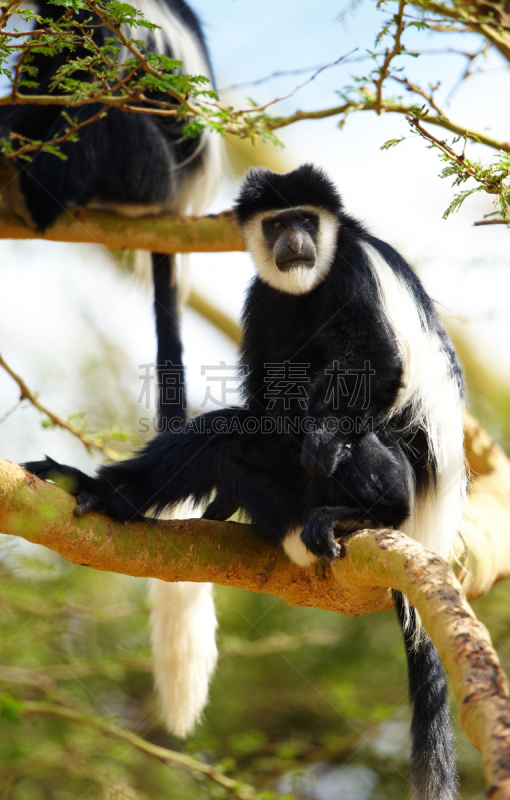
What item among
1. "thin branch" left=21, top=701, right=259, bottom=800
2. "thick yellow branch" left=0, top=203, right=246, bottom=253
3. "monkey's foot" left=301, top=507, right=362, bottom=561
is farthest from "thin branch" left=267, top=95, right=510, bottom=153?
"thin branch" left=21, top=701, right=259, bottom=800

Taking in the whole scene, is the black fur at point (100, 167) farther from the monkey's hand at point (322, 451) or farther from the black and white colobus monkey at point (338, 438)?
the monkey's hand at point (322, 451)

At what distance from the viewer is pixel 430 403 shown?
2.32m

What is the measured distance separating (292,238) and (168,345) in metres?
1.45

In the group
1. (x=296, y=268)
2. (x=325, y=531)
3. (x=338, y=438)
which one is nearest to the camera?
(x=325, y=531)

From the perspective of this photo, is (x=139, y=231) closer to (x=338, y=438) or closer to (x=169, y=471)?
(x=169, y=471)

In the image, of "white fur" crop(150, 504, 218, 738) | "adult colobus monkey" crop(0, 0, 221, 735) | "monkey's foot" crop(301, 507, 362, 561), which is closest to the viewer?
"monkey's foot" crop(301, 507, 362, 561)

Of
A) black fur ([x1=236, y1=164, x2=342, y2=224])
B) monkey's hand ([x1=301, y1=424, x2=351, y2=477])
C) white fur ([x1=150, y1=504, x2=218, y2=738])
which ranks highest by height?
black fur ([x1=236, y1=164, x2=342, y2=224])

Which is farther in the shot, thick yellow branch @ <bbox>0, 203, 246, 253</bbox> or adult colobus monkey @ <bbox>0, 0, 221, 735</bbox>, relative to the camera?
adult colobus monkey @ <bbox>0, 0, 221, 735</bbox>

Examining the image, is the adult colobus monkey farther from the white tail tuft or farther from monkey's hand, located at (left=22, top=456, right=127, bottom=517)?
monkey's hand, located at (left=22, top=456, right=127, bottom=517)

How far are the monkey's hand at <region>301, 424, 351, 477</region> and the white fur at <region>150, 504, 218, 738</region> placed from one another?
135 centimetres

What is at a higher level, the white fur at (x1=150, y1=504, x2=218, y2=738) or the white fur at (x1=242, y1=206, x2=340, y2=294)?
the white fur at (x1=242, y1=206, x2=340, y2=294)

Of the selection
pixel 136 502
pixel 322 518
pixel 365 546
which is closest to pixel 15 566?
pixel 136 502

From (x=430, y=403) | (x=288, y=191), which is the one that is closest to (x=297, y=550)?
(x=430, y=403)

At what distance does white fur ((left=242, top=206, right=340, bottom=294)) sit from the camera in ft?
8.34
